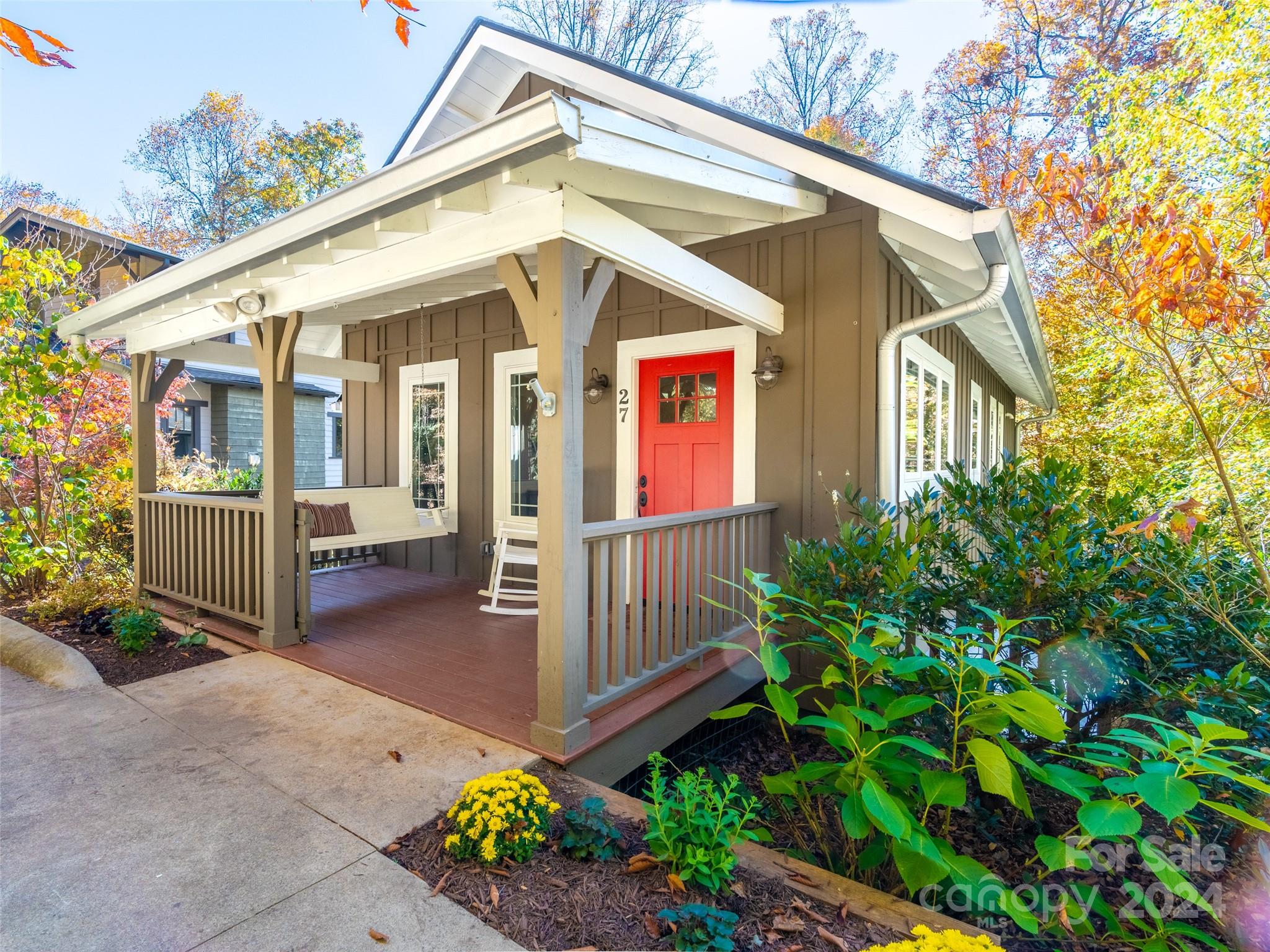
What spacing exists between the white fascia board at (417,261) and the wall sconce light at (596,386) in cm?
200

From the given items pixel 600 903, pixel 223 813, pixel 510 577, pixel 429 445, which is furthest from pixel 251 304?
pixel 600 903

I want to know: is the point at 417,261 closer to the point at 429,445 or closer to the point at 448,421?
the point at 448,421

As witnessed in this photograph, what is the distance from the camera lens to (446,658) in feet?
12.4

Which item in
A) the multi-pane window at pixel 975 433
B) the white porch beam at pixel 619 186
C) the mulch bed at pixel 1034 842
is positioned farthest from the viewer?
the multi-pane window at pixel 975 433

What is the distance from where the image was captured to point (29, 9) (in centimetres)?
214

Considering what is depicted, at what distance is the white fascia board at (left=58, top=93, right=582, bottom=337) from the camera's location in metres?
2.00

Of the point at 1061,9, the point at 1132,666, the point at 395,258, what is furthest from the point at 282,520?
the point at 1061,9

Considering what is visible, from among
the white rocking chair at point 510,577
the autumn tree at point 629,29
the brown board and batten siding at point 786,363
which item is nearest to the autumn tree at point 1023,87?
the autumn tree at point 629,29

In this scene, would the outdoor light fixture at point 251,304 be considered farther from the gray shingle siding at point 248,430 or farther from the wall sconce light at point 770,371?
the gray shingle siding at point 248,430

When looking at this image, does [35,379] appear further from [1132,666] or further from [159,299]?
[1132,666]

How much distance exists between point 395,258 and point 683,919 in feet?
9.82

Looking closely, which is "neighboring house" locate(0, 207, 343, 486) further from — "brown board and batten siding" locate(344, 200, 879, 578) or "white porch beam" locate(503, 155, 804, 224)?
"white porch beam" locate(503, 155, 804, 224)

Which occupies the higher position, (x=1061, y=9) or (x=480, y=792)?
(x=1061, y=9)

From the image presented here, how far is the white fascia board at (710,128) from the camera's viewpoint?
3051 millimetres
